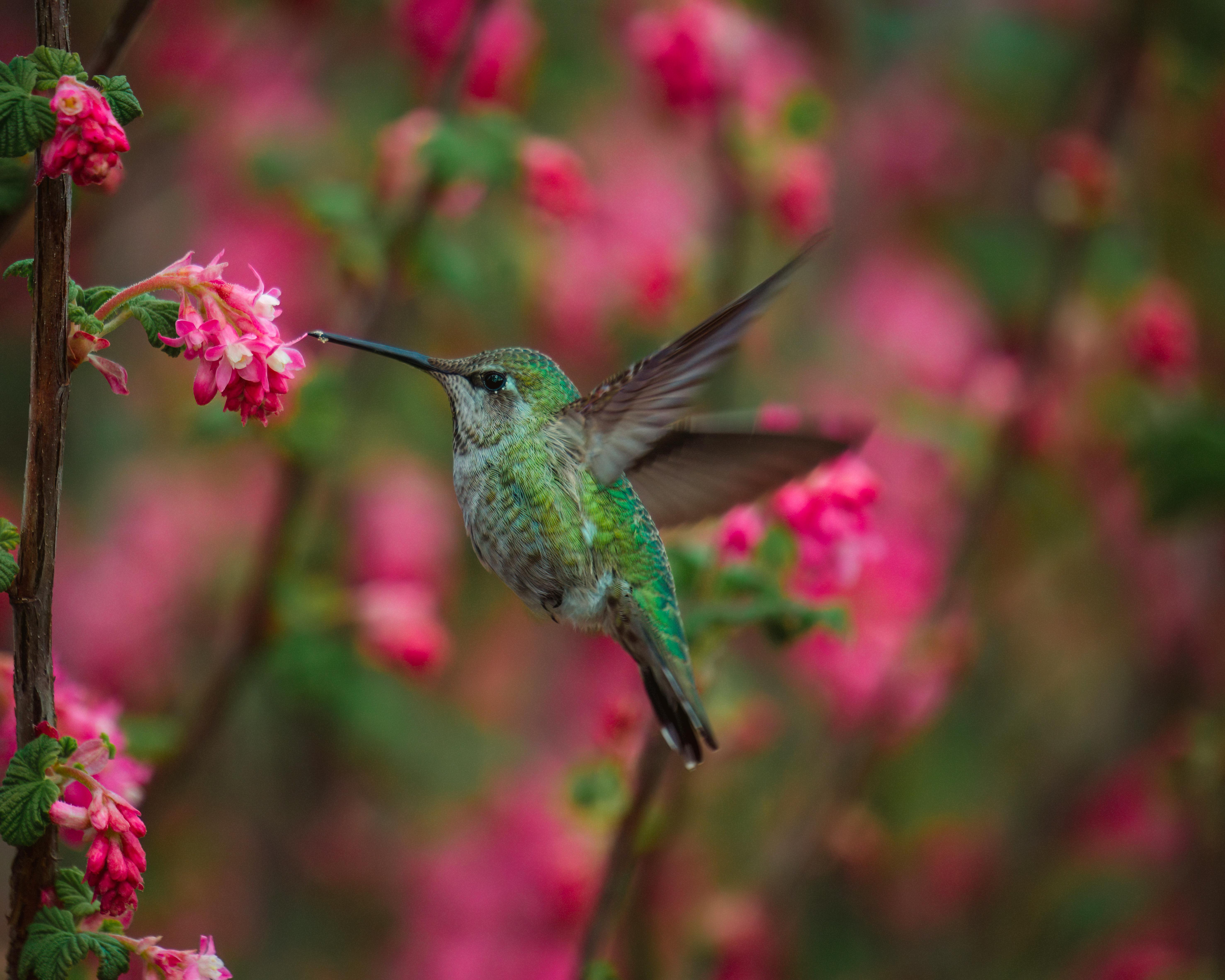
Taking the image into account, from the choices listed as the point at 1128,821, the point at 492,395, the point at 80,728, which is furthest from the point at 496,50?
the point at 1128,821

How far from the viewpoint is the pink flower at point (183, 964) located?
134cm

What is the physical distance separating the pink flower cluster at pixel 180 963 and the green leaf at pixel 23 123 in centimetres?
82

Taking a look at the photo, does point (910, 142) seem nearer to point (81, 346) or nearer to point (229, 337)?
point (229, 337)

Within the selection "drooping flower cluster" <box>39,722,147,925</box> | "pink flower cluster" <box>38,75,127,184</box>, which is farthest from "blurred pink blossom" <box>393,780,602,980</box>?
"pink flower cluster" <box>38,75,127,184</box>

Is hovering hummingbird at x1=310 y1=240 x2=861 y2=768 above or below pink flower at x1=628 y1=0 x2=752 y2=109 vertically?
below

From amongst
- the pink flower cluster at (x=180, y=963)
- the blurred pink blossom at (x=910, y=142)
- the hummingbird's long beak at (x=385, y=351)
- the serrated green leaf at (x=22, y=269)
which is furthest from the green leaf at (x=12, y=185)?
the blurred pink blossom at (x=910, y=142)

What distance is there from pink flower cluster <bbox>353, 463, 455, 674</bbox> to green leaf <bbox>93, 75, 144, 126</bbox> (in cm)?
152

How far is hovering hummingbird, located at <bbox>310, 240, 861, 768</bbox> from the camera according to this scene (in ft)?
6.11

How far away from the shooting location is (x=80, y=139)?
1.19m

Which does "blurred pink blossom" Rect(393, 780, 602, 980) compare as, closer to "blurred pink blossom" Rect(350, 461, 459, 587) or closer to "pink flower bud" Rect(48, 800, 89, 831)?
"blurred pink blossom" Rect(350, 461, 459, 587)

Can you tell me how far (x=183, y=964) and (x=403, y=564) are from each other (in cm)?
203

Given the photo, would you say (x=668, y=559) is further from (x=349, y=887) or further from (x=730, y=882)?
(x=349, y=887)

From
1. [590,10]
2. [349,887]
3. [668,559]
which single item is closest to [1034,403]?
Answer: [668,559]

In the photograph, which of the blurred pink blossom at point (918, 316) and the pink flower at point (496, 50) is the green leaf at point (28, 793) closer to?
the pink flower at point (496, 50)
